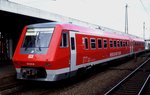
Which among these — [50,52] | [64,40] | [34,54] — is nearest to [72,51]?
[64,40]

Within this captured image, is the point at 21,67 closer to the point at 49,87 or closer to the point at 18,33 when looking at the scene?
the point at 49,87

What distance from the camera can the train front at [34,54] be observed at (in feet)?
37.3

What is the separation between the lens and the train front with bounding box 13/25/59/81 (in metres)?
11.4

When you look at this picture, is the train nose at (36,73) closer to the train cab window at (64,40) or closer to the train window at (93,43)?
the train cab window at (64,40)

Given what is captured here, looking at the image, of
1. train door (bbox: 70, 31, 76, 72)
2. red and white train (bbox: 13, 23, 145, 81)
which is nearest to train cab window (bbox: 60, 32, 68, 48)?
red and white train (bbox: 13, 23, 145, 81)

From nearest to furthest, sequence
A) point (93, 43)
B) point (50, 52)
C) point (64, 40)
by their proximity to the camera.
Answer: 1. point (50, 52)
2. point (64, 40)
3. point (93, 43)

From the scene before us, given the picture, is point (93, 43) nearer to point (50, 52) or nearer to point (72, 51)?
point (72, 51)

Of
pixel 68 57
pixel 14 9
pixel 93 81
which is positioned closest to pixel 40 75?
pixel 68 57

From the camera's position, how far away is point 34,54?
11.7 m

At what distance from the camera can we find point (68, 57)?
12273 millimetres

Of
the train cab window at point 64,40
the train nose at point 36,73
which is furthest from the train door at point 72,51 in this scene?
the train nose at point 36,73

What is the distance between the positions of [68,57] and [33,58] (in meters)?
1.69

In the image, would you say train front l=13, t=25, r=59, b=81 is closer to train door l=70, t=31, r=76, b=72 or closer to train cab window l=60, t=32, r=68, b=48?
train cab window l=60, t=32, r=68, b=48

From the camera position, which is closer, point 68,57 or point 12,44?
point 68,57
